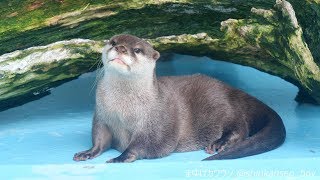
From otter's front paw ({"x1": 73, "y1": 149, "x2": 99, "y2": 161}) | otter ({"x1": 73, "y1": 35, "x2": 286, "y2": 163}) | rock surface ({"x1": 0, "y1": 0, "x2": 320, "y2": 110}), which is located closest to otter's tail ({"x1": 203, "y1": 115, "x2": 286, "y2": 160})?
otter ({"x1": 73, "y1": 35, "x2": 286, "y2": 163})

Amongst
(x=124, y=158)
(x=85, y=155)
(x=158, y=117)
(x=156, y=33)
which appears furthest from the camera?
(x=156, y=33)

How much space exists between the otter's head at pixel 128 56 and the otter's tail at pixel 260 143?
1.86 ft

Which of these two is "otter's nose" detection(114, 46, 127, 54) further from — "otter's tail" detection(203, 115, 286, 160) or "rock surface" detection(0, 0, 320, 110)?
"otter's tail" detection(203, 115, 286, 160)

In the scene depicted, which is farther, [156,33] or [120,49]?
[156,33]

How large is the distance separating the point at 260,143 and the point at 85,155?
823 millimetres

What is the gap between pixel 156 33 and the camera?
3.98 m

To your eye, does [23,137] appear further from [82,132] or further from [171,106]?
[171,106]

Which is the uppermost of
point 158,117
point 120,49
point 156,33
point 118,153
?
point 120,49

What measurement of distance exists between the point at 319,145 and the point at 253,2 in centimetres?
76

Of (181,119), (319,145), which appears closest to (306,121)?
(319,145)

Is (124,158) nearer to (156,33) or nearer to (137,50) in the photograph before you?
(137,50)

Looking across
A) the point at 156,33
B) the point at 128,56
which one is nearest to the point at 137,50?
the point at 128,56

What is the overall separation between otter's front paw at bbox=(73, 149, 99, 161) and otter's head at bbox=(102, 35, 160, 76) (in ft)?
1.33

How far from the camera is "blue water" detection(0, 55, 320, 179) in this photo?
123 inches
